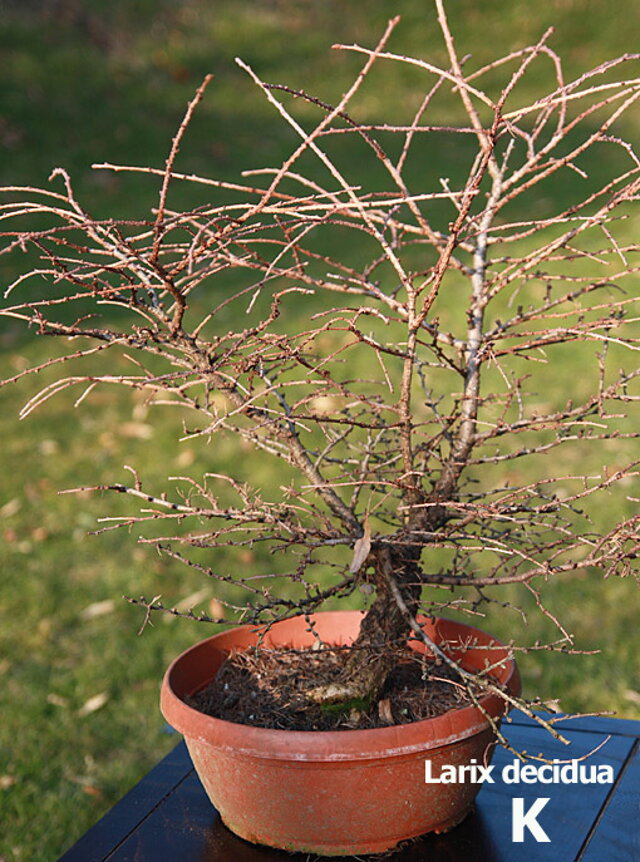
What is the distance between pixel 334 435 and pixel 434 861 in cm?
82

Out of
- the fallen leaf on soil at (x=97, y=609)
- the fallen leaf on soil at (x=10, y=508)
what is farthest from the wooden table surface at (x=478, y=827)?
the fallen leaf on soil at (x=10, y=508)

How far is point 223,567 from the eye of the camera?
168 inches

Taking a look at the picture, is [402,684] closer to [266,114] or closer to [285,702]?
[285,702]

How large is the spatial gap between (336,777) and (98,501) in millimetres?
3435

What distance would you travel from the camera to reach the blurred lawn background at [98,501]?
131 inches

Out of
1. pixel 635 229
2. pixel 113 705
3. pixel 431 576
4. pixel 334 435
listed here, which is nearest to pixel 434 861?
pixel 431 576

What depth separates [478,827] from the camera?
189cm

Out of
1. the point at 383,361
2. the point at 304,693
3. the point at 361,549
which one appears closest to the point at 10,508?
the point at 383,361

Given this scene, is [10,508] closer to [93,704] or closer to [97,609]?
[97,609]

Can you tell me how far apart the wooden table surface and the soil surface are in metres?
0.22

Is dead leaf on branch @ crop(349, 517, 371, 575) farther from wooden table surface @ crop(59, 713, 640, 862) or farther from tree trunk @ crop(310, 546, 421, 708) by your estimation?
wooden table surface @ crop(59, 713, 640, 862)

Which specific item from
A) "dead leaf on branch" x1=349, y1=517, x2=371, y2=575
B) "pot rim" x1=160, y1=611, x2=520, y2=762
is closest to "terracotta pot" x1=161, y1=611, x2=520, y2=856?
"pot rim" x1=160, y1=611, x2=520, y2=762

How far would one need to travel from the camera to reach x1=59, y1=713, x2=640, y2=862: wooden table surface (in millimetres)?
1800

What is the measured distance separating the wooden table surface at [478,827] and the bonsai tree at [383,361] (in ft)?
0.94
